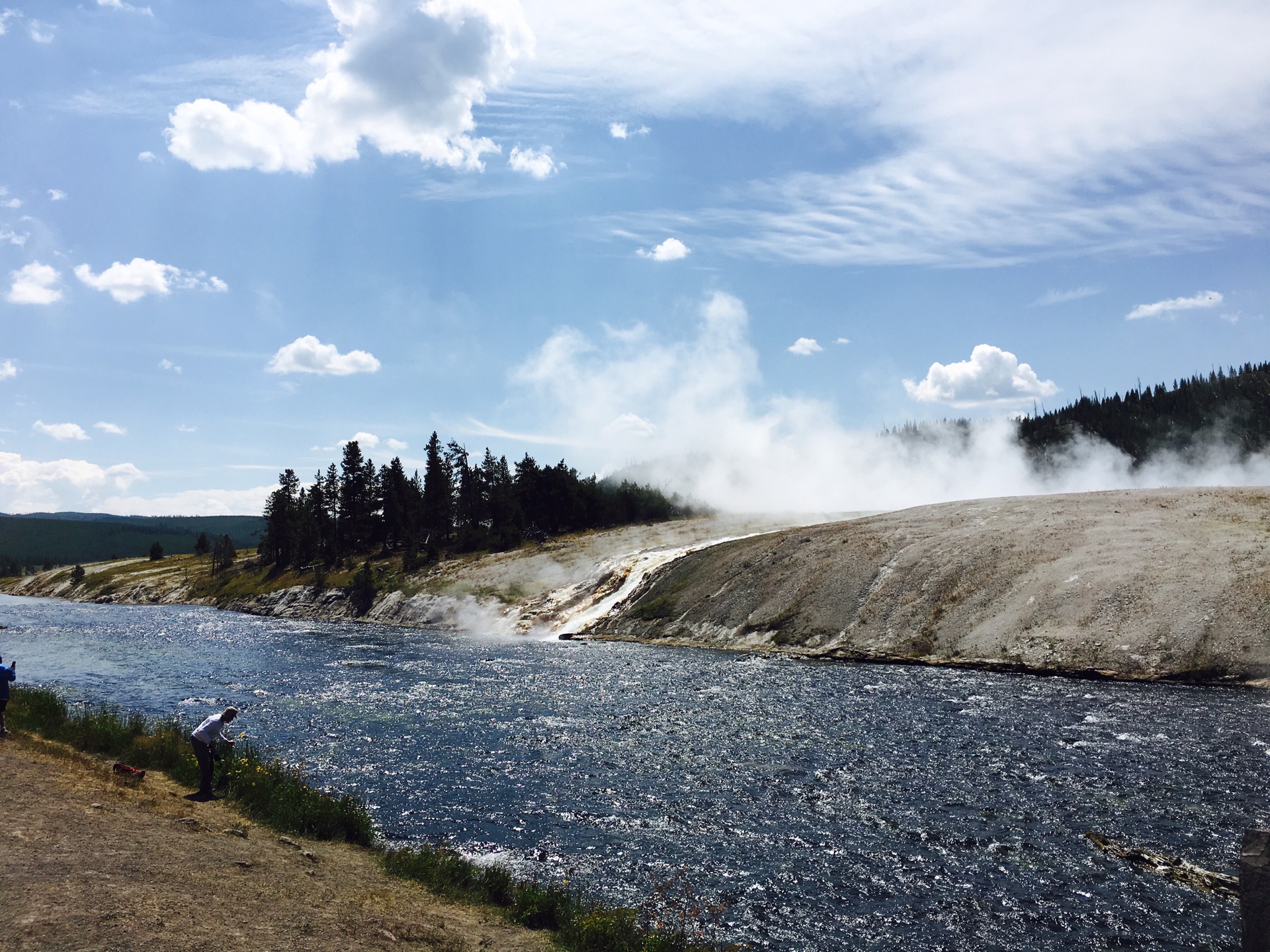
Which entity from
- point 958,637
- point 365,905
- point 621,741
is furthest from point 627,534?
point 365,905

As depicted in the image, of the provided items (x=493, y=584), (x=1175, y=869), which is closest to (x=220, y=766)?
(x=1175, y=869)

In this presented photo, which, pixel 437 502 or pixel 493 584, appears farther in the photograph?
pixel 437 502

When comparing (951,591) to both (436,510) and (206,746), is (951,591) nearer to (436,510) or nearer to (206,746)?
(206,746)

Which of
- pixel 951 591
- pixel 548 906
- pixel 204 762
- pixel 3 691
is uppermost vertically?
pixel 3 691

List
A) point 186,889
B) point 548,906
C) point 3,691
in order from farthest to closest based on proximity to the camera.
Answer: point 3,691, point 548,906, point 186,889

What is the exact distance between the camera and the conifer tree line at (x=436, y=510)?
13250cm

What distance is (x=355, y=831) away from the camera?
19.8 meters

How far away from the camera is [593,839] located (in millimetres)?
20578

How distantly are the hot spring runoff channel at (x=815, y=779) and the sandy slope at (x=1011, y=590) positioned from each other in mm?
4696

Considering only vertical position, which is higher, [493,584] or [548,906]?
[548,906]

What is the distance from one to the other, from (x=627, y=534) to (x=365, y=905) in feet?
326

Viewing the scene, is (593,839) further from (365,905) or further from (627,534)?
(627,534)

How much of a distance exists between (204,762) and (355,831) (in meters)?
5.36

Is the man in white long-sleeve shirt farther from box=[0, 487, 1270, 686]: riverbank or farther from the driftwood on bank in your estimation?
box=[0, 487, 1270, 686]: riverbank
